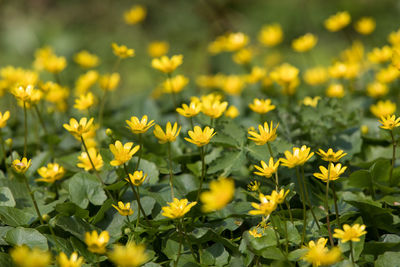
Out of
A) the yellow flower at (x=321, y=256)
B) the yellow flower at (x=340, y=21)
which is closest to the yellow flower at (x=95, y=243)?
the yellow flower at (x=321, y=256)

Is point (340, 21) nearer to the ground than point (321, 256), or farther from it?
farther from it

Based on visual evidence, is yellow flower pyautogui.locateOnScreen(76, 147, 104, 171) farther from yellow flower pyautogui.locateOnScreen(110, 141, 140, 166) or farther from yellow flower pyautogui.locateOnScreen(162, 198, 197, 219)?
yellow flower pyautogui.locateOnScreen(162, 198, 197, 219)

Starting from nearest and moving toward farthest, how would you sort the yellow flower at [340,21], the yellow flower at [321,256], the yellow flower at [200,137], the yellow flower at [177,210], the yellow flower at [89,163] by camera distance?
1. the yellow flower at [321,256]
2. the yellow flower at [177,210]
3. the yellow flower at [200,137]
4. the yellow flower at [89,163]
5. the yellow flower at [340,21]

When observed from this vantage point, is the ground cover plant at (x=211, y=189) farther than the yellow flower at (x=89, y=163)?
No

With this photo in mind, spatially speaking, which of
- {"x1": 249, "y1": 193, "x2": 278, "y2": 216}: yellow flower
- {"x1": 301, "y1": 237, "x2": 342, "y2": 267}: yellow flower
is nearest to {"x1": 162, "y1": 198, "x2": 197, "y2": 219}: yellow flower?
{"x1": 249, "y1": 193, "x2": 278, "y2": 216}: yellow flower

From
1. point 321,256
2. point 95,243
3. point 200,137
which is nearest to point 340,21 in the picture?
point 200,137

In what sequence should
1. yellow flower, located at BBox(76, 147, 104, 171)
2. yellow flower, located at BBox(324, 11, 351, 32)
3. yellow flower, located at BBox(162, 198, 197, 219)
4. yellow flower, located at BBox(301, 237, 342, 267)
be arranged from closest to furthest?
1. yellow flower, located at BBox(301, 237, 342, 267)
2. yellow flower, located at BBox(162, 198, 197, 219)
3. yellow flower, located at BBox(76, 147, 104, 171)
4. yellow flower, located at BBox(324, 11, 351, 32)

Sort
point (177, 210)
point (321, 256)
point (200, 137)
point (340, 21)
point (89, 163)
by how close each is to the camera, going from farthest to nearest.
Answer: point (340, 21), point (89, 163), point (200, 137), point (177, 210), point (321, 256)

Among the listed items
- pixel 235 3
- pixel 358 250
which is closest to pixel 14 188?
pixel 358 250

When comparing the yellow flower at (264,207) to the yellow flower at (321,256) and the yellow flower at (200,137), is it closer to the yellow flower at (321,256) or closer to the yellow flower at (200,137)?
the yellow flower at (321,256)

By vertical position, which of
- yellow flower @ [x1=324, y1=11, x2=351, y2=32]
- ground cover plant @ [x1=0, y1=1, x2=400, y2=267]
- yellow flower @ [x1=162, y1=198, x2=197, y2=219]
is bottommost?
ground cover plant @ [x1=0, y1=1, x2=400, y2=267]

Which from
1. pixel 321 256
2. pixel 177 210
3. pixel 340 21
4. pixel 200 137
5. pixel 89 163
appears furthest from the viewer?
pixel 340 21

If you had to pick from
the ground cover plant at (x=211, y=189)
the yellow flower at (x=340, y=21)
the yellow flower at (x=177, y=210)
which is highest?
the yellow flower at (x=340, y=21)

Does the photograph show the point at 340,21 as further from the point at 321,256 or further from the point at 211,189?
the point at 321,256
